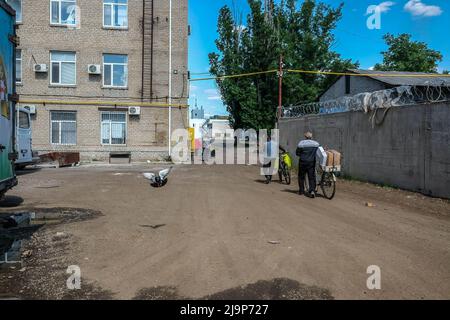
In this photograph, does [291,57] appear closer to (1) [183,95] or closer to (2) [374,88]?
(2) [374,88]

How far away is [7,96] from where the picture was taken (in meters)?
6.78

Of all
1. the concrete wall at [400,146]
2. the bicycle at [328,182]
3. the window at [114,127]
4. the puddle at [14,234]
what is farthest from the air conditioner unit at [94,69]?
the bicycle at [328,182]

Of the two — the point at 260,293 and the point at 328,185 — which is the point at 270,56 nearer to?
the point at 328,185

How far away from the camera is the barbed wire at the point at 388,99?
10844 millimetres

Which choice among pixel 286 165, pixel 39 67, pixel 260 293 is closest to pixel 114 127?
pixel 39 67

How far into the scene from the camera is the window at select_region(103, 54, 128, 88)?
25109 millimetres

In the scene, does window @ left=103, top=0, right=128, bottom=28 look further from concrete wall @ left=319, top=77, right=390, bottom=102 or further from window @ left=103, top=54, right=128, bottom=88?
concrete wall @ left=319, top=77, right=390, bottom=102

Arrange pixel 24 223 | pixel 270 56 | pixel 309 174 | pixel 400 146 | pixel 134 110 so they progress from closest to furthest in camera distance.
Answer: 1. pixel 24 223
2. pixel 309 174
3. pixel 400 146
4. pixel 134 110
5. pixel 270 56

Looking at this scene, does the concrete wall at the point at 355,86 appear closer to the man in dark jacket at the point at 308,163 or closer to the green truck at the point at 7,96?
the man in dark jacket at the point at 308,163

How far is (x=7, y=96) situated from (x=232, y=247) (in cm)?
451

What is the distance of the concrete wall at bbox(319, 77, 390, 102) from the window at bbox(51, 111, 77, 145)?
64.9ft

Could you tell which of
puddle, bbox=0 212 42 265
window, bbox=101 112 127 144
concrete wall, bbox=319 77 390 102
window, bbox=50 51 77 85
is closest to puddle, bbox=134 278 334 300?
puddle, bbox=0 212 42 265
